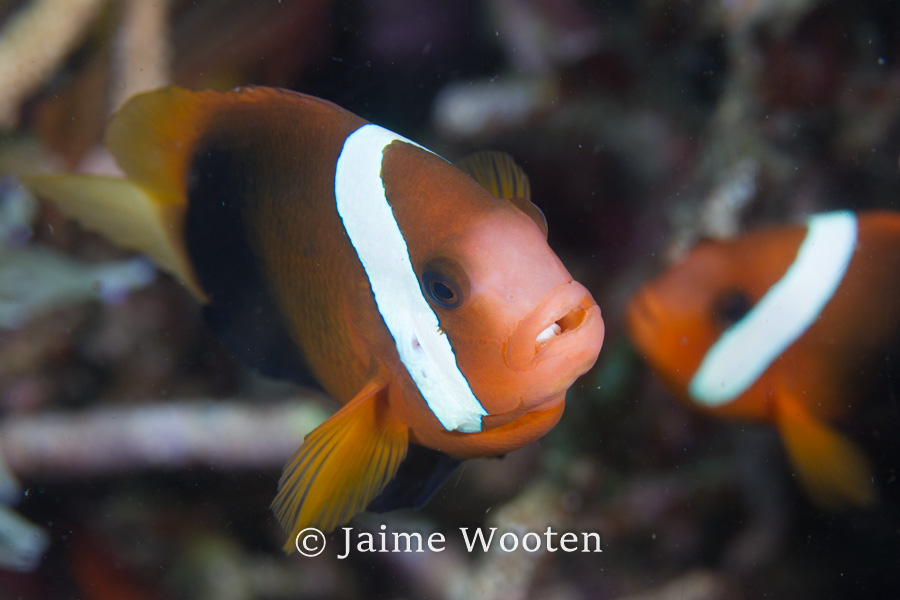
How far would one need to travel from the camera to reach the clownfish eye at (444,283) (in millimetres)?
820

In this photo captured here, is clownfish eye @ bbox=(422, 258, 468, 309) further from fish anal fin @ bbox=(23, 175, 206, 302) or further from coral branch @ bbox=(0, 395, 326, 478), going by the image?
coral branch @ bbox=(0, 395, 326, 478)

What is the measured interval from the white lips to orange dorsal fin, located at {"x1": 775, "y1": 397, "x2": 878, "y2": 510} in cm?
132

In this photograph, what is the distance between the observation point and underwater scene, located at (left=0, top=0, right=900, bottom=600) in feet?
5.37

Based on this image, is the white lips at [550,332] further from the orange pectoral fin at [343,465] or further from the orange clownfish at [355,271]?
the orange pectoral fin at [343,465]

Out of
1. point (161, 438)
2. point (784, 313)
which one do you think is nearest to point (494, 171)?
point (784, 313)

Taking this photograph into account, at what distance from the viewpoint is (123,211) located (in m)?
1.22

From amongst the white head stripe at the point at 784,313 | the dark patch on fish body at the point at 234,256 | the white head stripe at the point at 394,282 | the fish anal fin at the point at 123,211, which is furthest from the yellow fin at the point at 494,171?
the white head stripe at the point at 784,313

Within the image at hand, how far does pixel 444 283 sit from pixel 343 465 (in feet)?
1.29

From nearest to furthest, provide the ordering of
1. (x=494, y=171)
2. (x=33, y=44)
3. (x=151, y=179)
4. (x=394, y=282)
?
(x=394, y=282) < (x=494, y=171) < (x=151, y=179) < (x=33, y=44)

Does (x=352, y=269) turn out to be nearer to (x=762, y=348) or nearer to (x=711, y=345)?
(x=711, y=345)

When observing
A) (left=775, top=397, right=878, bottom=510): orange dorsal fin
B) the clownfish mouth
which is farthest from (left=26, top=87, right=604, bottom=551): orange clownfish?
(left=775, top=397, right=878, bottom=510): orange dorsal fin

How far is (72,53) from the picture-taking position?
6.30 feet

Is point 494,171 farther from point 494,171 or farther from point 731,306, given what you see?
point 731,306

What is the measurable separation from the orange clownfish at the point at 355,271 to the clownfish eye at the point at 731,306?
99cm
